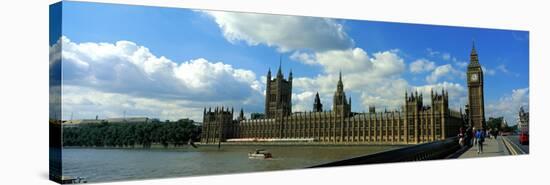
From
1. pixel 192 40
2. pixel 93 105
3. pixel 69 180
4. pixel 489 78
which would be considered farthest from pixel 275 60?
pixel 489 78

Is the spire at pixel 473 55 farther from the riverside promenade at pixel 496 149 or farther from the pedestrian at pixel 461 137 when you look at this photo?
the riverside promenade at pixel 496 149

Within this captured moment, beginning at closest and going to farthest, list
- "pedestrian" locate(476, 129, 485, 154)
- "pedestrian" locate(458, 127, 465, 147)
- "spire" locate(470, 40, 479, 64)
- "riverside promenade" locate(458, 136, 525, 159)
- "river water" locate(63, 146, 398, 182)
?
1. "river water" locate(63, 146, 398, 182)
2. "spire" locate(470, 40, 479, 64)
3. "riverside promenade" locate(458, 136, 525, 159)
4. "pedestrian" locate(476, 129, 485, 154)
5. "pedestrian" locate(458, 127, 465, 147)

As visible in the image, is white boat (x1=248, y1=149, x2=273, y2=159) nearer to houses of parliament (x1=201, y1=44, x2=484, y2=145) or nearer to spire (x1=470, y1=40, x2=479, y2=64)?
houses of parliament (x1=201, y1=44, x2=484, y2=145)

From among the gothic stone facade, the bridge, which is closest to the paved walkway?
the bridge

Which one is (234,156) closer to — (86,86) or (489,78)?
(86,86)

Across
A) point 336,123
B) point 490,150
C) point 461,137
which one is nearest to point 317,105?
point 336,123

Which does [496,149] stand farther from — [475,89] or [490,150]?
[475,89]

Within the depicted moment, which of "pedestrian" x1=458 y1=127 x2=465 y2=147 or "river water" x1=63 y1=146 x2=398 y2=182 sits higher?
"pedestrian" x1=458 y1=127 x2=465 y2=147

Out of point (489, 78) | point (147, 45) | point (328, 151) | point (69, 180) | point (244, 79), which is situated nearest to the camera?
point (69, 180)
